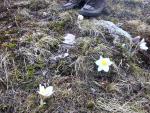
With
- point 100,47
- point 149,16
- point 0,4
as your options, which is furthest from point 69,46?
point 149,16

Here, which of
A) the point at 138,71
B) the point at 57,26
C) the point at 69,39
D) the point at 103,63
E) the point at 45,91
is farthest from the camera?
the point at 57,26

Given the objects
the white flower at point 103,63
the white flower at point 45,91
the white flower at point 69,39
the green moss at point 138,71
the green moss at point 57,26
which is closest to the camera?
the white flower at point 45,91

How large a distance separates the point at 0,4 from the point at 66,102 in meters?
2.01

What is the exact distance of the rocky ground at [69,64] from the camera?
2.71m

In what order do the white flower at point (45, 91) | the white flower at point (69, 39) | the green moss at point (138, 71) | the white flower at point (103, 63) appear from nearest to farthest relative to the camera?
the white flower at point (45, 91)
the white flower at point (103, 63)
the green moss at point (138, 71)
the white flower at point (69, 39)

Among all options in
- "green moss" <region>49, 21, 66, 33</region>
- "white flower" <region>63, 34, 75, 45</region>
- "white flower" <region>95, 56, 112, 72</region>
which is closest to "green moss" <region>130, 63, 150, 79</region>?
"white flower" <region>95, 56, 112, 72</region>

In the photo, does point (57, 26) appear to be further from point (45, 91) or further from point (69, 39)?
point (45, 91)

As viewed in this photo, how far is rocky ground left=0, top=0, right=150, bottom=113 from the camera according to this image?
8.88ft

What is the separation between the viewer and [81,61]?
3070 millimetres

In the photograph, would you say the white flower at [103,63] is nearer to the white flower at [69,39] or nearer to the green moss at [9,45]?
the white flower at [69,39]

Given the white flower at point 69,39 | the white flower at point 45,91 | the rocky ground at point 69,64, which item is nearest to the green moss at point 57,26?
the rocky ground at point 69,64

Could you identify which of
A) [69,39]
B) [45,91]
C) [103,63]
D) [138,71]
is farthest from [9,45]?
[138,71]

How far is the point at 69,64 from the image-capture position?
10.0 feet

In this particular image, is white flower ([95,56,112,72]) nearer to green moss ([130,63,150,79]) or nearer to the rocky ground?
Answer: the rocky ground
